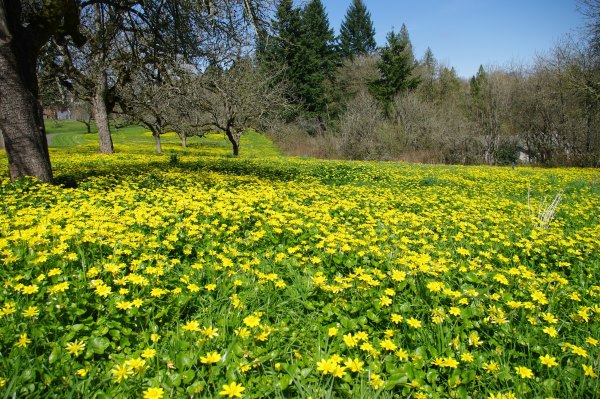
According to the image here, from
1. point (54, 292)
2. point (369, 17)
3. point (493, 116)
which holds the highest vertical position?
point (369, 17)

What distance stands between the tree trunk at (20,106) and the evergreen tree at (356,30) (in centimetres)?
4622

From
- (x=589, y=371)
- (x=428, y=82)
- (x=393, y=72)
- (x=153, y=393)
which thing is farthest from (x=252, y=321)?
(x=428, y=82)

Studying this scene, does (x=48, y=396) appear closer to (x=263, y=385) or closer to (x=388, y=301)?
(x=263, y=385)

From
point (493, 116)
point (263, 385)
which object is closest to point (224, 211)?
point (263, 385)

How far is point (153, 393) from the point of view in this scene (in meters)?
1.77

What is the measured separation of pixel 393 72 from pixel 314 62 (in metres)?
9.20

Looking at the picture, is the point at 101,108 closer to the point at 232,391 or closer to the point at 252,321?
the point at 252,321

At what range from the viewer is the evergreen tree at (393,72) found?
3547cm

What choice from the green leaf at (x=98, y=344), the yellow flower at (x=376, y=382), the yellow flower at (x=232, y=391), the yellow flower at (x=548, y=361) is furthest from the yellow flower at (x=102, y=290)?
the yellow flower at (x=548, y=361)

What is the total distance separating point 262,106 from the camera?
→ 19234mm

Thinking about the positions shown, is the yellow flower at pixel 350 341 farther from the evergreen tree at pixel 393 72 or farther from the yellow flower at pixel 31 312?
the evergreen tree at pixel 393 72

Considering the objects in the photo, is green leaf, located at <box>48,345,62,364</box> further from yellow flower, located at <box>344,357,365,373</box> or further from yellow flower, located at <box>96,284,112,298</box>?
yellow flower, located at <box>344,357,365,373</box>

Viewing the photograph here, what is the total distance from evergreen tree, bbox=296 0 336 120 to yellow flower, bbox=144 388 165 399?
39.0m

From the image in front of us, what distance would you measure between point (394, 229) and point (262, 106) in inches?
624
